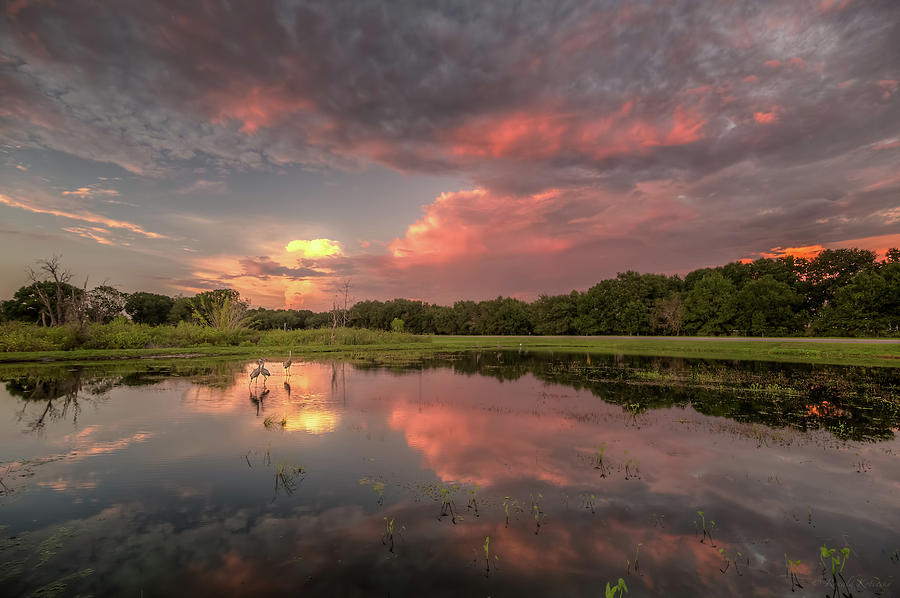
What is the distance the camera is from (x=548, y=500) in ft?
28.0

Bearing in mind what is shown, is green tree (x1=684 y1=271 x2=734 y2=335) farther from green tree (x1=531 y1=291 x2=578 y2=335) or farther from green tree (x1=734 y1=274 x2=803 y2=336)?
green tree (x1=531 y1=291 x2=578 y2=335)

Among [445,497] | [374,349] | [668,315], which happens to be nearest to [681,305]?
[668,315]

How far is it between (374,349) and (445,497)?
139 feet

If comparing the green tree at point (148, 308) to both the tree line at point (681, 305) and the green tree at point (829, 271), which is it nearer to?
the tree line at point (681, 305)

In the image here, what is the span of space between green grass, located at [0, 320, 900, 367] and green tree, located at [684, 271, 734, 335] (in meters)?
30.6

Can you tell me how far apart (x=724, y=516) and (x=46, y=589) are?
444 inches

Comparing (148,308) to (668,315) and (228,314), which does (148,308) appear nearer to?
(228,314)

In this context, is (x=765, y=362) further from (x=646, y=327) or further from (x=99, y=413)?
(x=646, y=327)

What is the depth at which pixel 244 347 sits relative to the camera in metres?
45.3

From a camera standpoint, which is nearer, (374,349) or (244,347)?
(244,347)

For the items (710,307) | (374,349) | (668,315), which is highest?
(710,307)

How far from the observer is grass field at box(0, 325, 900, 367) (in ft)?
113

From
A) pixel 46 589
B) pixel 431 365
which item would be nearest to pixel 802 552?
pixel 46 589

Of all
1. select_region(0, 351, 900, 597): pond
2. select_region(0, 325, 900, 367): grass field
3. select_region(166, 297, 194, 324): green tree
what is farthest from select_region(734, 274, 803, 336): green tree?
select_region(166, 297, 194, 324): green tree
